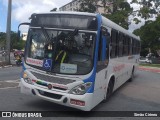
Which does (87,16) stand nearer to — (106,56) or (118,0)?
(106,56)

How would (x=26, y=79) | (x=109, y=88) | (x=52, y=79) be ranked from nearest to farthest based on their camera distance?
(x=52, y=79)
(x=26, y=79)
(x=109, y=88)

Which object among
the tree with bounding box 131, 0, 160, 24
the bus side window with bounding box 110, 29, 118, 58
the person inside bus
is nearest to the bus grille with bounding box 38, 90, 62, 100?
the person inside bus

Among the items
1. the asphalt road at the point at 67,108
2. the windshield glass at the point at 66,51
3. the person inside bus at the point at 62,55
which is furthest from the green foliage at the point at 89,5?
the person inside bus at the point at 62,55

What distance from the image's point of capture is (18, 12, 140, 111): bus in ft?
28.5

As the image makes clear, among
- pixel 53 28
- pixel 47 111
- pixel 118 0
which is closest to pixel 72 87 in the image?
pixel 47 111

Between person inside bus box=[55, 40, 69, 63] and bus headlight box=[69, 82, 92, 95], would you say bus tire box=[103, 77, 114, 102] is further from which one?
person inside bus box=[55, 40, 69, 63]

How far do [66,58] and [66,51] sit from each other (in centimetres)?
20

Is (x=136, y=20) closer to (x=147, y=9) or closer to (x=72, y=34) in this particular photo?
(x=147, y=9)

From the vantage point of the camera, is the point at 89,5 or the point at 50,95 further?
the point at 89,5

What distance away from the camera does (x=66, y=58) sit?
891 centimetres

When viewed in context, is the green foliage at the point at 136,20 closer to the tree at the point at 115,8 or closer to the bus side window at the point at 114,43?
the tree at the point at 115,8

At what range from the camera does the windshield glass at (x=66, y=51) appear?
346 inches

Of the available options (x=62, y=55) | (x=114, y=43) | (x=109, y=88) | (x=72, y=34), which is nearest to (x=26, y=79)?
(x=62, y=55)

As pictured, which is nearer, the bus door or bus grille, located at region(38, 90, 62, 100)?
bus grille, located at region(38, 90, 62, 100)
